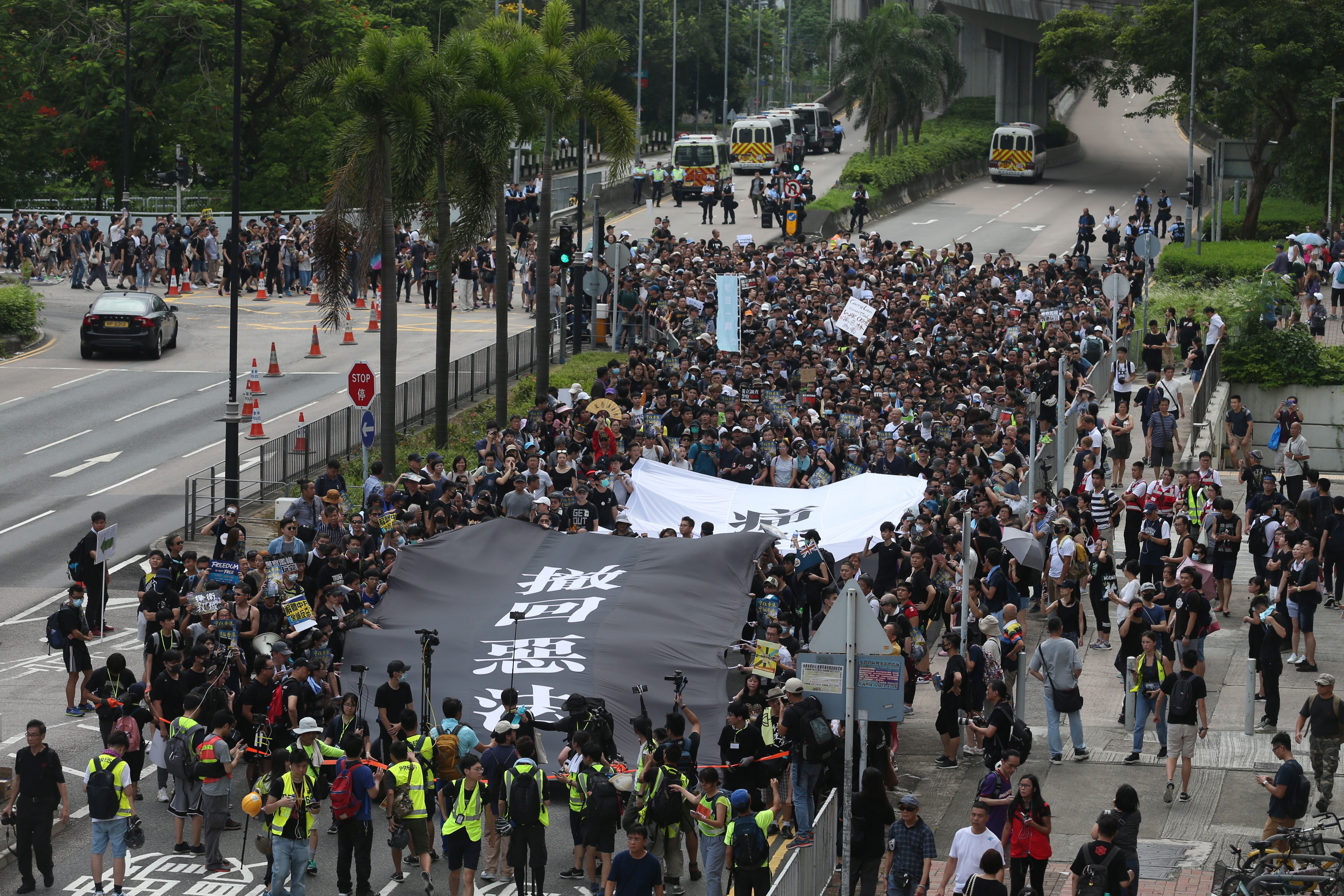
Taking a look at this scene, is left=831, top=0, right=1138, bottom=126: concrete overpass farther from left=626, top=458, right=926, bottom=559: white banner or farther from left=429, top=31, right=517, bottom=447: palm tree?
left=626, top=458, right=926, bottom=559: white banner

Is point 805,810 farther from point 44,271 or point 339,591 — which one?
point 44,271

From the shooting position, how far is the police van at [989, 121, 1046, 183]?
70.2m

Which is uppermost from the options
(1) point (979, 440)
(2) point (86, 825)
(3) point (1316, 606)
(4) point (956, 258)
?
(4) point (956, 258)

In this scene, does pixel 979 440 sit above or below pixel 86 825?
above

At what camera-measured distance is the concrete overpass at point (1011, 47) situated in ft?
245

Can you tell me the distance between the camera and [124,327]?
1485 inches

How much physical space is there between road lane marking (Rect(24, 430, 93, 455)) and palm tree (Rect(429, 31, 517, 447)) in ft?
24.9

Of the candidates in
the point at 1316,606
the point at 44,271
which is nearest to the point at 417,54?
the point at 1316,606

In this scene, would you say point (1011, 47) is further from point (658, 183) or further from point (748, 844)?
point (748, 844)

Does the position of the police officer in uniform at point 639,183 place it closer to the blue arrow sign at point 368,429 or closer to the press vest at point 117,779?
the blue arrow sign at point 368,429

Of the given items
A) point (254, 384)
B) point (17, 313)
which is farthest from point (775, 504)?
point (17, 313)

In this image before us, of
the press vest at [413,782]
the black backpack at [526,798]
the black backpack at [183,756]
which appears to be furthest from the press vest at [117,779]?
the black backpack at [526,798]

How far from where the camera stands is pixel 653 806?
1395 centimetres

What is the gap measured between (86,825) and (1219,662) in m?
13.0
